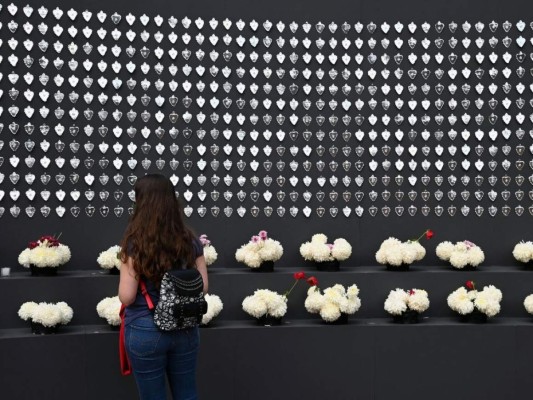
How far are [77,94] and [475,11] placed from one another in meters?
3.60

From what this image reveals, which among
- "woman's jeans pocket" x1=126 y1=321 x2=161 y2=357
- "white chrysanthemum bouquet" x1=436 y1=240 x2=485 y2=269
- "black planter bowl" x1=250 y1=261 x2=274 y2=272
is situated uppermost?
"white chrysanthemum bouquet" x1=436 y1=240 x2=485 y2=269

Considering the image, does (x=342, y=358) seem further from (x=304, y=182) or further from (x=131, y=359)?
(x=131, y=359)

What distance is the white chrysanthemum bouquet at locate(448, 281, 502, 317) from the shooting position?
294 inches

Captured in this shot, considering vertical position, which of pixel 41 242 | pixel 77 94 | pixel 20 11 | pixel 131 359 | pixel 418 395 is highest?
pixel 20 11

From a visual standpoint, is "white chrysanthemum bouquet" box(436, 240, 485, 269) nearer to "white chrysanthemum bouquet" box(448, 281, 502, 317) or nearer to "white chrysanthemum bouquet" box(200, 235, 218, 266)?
"white chrysanthemum bouquet" box(448, 281, 502, 317)

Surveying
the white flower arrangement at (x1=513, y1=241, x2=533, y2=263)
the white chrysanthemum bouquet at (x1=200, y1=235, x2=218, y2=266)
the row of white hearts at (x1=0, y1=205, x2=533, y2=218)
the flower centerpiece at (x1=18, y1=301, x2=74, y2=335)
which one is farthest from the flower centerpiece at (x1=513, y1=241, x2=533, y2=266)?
the flower centerpiece at (x1=18, y1=301, x2=74, y2=335)

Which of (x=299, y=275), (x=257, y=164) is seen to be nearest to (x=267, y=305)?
(x=299, y=275)

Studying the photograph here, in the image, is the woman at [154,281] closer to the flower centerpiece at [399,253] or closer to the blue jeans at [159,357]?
the blue jeans at [159,357]

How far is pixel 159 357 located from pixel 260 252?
8.94 feet

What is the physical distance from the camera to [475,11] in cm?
836

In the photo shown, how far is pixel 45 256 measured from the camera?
728 cm

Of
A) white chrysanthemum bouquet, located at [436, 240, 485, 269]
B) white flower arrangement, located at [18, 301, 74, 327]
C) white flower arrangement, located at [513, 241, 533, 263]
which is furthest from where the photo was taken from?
white flower arrangement, located at [513, 241, 533, 263]

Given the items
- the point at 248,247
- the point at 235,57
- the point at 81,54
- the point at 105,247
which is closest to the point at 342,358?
the point at 248,247

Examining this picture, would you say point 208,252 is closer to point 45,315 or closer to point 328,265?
point 328,265
